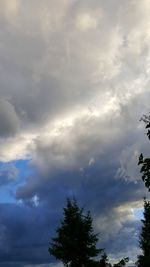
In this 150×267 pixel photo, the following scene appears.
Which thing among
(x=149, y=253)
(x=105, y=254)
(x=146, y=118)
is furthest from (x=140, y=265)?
(x=146, y=118)

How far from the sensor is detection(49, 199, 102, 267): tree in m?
37.0

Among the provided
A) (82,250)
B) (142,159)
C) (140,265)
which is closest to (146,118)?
(142,159)

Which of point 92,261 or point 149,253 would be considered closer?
point 92,261

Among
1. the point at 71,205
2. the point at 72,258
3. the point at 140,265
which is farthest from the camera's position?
the point at 140,265

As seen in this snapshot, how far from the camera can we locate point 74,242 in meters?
37.1

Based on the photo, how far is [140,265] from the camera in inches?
1997

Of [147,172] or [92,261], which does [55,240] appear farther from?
[147,172]

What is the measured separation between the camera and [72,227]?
38188mm

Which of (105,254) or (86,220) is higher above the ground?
(86,220)

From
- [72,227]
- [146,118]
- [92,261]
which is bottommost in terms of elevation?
[146,118]

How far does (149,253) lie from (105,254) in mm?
15470

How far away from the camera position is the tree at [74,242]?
121ft

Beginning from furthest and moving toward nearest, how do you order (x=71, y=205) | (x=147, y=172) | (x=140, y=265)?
(x=140, y=265), (x=71, y=205), (x=147, y=172)

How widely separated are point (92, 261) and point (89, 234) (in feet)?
7.02
